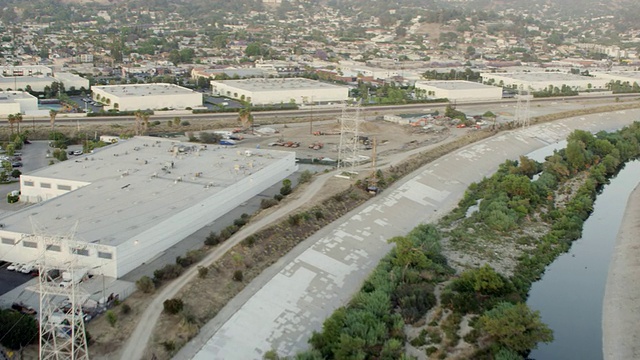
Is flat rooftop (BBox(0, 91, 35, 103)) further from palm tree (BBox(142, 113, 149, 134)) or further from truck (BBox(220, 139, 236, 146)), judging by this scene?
truck (BBox(220, 139, 236, 146))

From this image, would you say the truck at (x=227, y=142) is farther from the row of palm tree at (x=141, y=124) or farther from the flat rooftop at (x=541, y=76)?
the flat rooftop at (x=541, y=76)

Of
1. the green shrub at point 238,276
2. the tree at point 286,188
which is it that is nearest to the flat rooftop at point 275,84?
the tree at point 286,188

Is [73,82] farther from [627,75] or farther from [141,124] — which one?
[627,75]

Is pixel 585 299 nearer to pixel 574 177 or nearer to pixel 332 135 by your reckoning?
pixel 574 177

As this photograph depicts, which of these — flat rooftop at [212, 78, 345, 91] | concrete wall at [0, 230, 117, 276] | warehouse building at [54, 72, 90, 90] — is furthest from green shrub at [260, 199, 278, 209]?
warehouse building at [54, 72, 90, 90]

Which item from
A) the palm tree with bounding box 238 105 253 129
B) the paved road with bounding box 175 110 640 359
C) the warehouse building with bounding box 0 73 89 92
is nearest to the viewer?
the paved road with bounding box 175 110 640 359

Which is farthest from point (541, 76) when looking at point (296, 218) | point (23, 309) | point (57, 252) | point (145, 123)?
point (23, 309)
